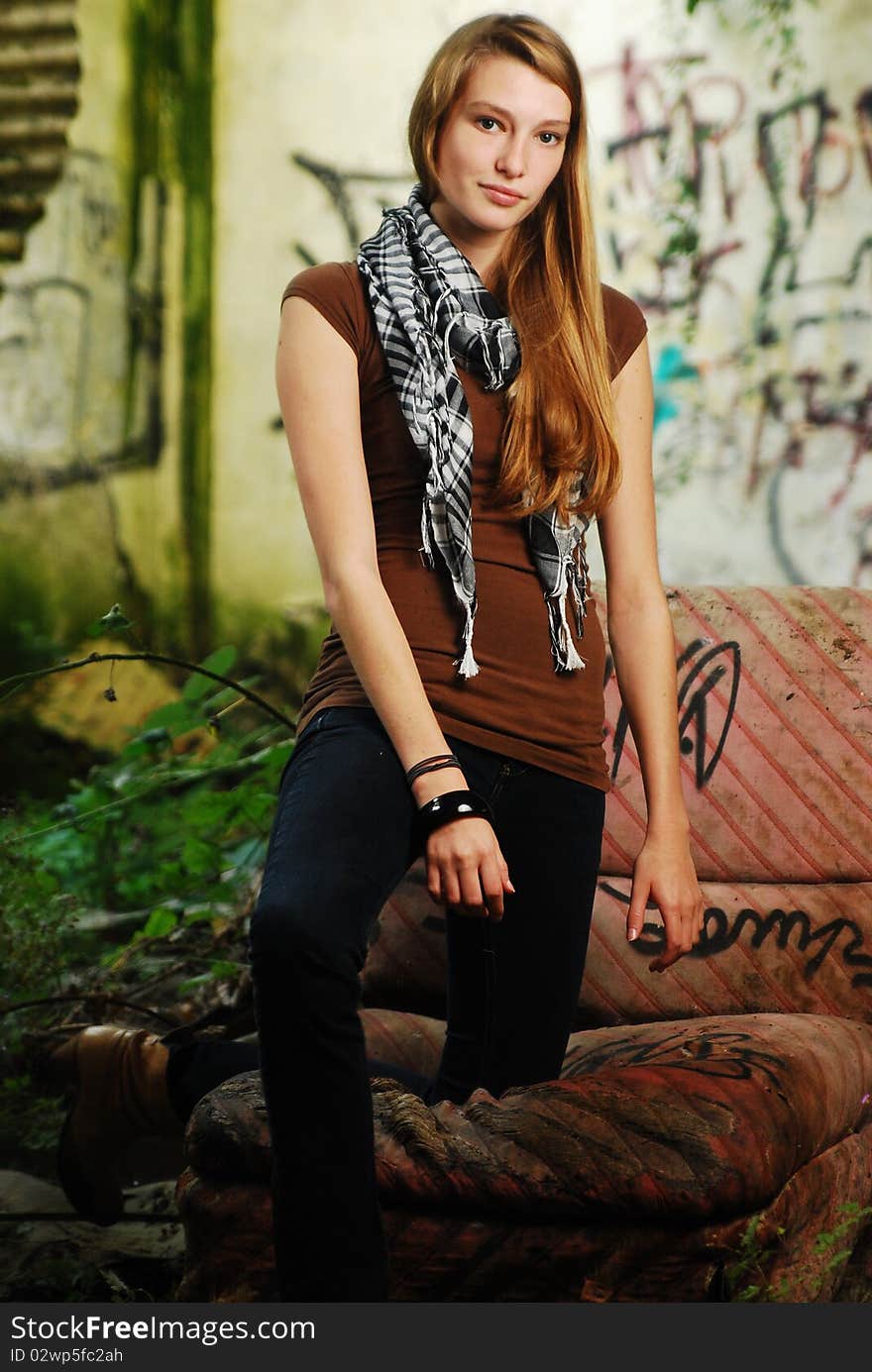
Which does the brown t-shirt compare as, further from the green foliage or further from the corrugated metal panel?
the corrugated metal panel

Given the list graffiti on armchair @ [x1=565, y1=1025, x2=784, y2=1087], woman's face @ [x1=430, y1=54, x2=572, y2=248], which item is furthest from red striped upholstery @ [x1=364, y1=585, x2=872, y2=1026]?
woman's face @ [x1=430, y1=54, x2=572, y2=248]

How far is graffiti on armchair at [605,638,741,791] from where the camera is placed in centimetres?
259

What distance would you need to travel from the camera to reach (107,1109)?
247cm

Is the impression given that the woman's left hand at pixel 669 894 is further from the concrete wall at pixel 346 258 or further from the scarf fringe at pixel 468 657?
the concrete wall at pixel 346 258

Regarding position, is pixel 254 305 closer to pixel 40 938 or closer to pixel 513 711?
pixel 40 938

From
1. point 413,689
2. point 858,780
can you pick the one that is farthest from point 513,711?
point 858,780

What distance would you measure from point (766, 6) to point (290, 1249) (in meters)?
4.90

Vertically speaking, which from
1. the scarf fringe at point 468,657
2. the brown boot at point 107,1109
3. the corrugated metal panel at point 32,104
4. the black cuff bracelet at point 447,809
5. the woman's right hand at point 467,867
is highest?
the corrugated metal panel at point 32,104

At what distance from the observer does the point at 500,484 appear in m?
1.80

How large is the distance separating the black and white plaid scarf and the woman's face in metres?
0.08

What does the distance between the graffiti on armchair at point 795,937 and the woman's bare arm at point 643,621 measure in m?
0.57

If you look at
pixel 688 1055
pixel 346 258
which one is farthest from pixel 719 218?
pixel 688 1055

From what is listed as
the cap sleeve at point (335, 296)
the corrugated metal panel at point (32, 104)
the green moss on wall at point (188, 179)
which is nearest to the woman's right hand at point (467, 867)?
the cap sleeve at point (335, 296)

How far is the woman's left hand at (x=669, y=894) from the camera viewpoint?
1.88m
